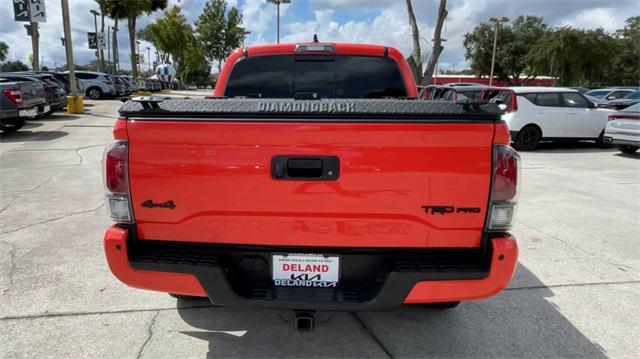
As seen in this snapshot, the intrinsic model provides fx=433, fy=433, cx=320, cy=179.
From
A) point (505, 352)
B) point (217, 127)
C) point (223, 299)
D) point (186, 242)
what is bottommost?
point (505, 352)

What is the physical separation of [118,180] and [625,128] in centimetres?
1229

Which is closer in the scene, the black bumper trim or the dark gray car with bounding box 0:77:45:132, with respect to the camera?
the black bumper trim

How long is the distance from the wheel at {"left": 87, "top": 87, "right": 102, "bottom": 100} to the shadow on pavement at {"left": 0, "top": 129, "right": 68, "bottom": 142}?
14083 mm

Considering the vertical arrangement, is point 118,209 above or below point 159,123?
below

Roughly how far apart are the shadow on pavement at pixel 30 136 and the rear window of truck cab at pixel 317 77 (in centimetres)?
1055

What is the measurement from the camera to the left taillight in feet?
7.32

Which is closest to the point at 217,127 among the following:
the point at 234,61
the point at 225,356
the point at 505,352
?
the point at 225,356

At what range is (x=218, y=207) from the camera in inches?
88.3

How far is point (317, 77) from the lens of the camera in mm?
3797

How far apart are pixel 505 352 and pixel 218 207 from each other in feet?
6.78

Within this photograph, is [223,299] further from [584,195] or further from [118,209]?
[584,195]

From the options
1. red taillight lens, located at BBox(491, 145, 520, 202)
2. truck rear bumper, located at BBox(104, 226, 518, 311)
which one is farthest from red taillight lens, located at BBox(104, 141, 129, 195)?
red taillight lens, located at BBox(491, 145, 520, 202)

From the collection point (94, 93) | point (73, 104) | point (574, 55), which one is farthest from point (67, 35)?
point (574, 55)

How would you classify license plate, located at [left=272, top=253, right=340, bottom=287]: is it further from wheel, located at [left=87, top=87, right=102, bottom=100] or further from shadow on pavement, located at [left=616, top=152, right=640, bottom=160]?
wheel, located at [left=87, top=87, right=102, bottom=100]
